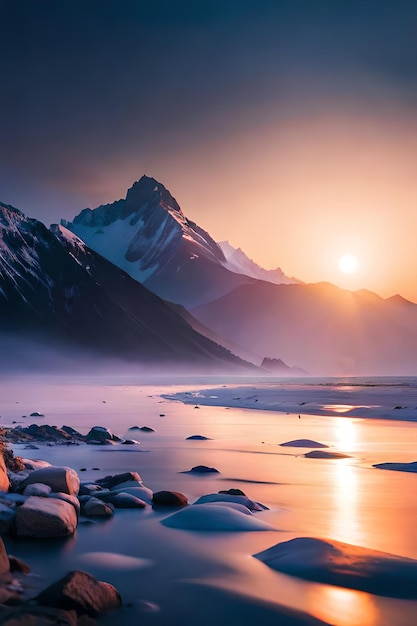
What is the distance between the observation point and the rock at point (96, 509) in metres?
12.8

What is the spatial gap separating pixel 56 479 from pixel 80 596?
6271mm

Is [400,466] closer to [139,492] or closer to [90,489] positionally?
[139,492]

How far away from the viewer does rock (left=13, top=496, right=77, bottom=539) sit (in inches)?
436

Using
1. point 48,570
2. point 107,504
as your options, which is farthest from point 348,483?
point 48,570

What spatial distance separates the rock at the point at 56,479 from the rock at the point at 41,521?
1896 mm

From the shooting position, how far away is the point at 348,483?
16406mm

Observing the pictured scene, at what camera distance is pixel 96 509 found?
1288 centimetres

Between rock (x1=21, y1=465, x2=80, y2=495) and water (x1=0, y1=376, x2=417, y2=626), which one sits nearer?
water (x1=0, y1=376, x2=417, y2=626)

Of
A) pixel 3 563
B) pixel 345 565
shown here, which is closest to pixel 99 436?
pixel 3 563

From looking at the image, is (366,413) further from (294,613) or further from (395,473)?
(294,613)

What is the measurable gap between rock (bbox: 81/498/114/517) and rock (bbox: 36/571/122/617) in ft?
16.1

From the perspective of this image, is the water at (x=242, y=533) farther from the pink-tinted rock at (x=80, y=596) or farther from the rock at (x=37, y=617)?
the rock at (x=37, y=617)

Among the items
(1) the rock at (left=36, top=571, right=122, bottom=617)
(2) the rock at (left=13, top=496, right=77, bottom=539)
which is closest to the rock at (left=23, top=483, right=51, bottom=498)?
(2) the rock at (left=13, top=496, right=77, bottom=539)

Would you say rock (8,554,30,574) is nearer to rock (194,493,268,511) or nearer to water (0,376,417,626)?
water (0,376,417,626)
